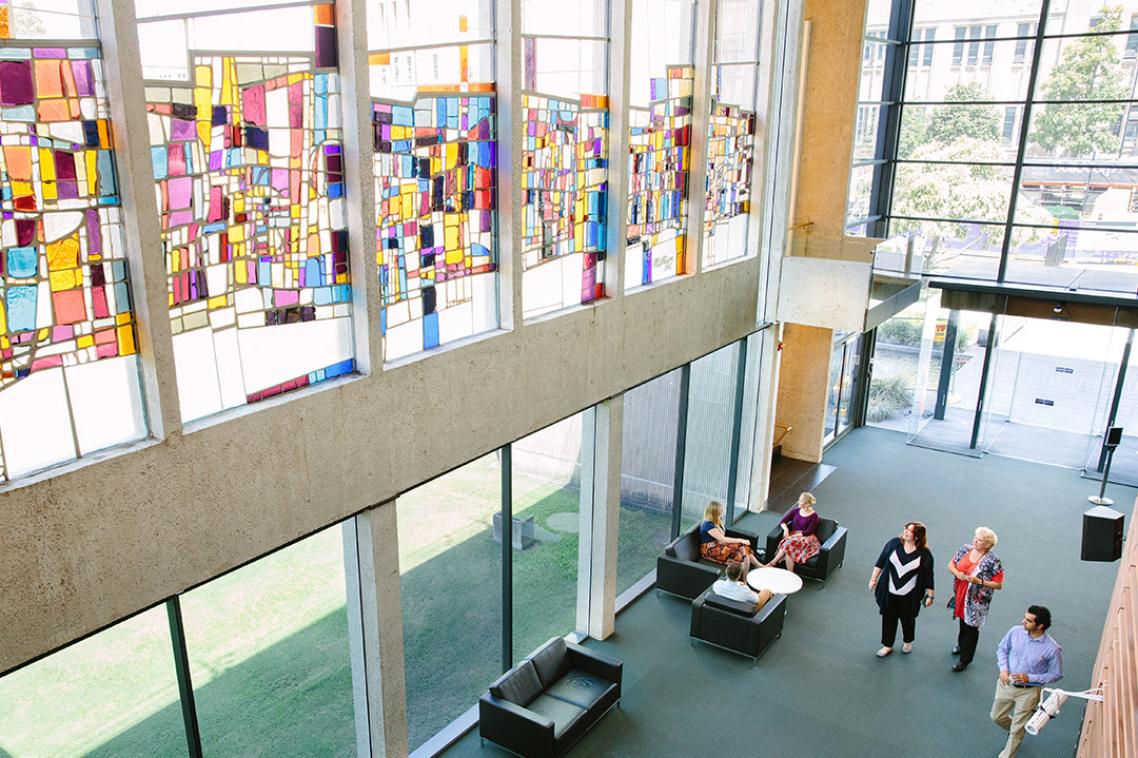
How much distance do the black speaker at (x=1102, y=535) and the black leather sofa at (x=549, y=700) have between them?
4.58 metres

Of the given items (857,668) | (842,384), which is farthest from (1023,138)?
(857,668)

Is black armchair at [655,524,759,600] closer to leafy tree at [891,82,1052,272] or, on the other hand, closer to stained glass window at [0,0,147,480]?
stained glass window at [0,0,147,480]

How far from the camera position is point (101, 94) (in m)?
4.38

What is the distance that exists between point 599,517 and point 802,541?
2935 mm

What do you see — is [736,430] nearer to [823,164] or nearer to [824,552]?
[824,552]

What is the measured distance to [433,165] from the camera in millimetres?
6367

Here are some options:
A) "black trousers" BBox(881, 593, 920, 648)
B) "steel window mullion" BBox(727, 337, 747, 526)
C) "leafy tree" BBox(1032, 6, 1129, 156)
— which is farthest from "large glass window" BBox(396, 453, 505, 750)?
"leafy tree" BBox(1032, 6, 1129, 156)

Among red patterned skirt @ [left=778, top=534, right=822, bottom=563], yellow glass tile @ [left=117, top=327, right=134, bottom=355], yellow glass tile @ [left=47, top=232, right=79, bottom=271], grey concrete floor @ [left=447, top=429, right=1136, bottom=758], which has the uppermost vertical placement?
yellow glass tile @ [left=47, top=232, right=79, bottom=271]

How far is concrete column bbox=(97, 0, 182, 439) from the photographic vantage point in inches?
168

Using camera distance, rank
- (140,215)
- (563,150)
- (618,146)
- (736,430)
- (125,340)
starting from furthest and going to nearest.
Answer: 1. (736,430)
2. (618,146)
3. (563,150)
4. (125,340)
5. (140,215)

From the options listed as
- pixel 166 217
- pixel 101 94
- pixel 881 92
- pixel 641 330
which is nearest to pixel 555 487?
pixel 641 330

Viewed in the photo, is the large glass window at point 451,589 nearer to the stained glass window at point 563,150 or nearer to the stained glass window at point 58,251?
the stained glass window at point 563,150

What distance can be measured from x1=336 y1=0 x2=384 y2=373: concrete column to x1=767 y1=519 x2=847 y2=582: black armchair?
268 inches

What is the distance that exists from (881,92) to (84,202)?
14.0m
